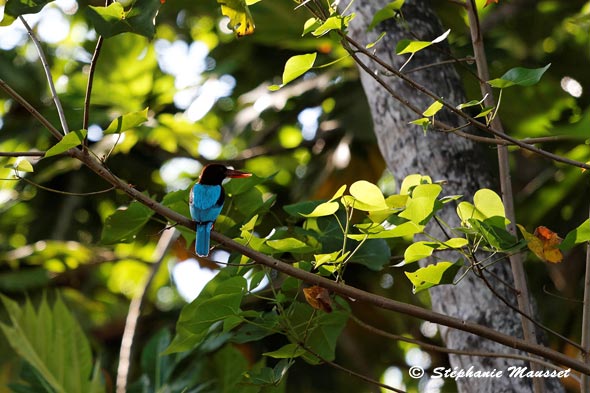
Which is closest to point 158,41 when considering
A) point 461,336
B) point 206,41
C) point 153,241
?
point 206,41

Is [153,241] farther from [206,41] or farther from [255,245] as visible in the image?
[255,245]

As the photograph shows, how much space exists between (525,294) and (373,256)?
416 mm

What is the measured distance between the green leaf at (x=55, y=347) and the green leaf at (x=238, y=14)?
6.02ft

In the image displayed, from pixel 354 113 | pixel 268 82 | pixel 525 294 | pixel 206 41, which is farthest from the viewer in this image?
pixel 206 41

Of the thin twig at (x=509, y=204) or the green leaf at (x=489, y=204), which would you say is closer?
the green leaf at (x=489, y=204)

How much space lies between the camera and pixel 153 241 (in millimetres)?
5867

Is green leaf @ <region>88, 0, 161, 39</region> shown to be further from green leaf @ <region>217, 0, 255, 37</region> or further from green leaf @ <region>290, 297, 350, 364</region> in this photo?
green leaf @ <region>290, 297, 350, 364</region>

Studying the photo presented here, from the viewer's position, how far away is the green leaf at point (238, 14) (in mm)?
1977

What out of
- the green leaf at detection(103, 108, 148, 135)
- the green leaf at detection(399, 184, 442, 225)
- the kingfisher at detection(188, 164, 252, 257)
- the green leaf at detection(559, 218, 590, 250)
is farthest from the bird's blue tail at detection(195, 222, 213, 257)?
the green leaf at detection(559, 218, 590, 250)

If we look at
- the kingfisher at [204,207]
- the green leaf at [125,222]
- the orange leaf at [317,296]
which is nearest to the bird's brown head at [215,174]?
the kingfisher at [204,207]

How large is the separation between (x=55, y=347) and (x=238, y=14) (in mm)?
2016

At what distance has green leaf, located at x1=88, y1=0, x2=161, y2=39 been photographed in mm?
1889

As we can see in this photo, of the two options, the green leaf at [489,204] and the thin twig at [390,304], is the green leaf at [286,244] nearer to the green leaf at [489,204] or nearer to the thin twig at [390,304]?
the thin twig at [390,304]

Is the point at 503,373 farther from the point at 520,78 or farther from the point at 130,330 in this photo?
the point at 130,330
